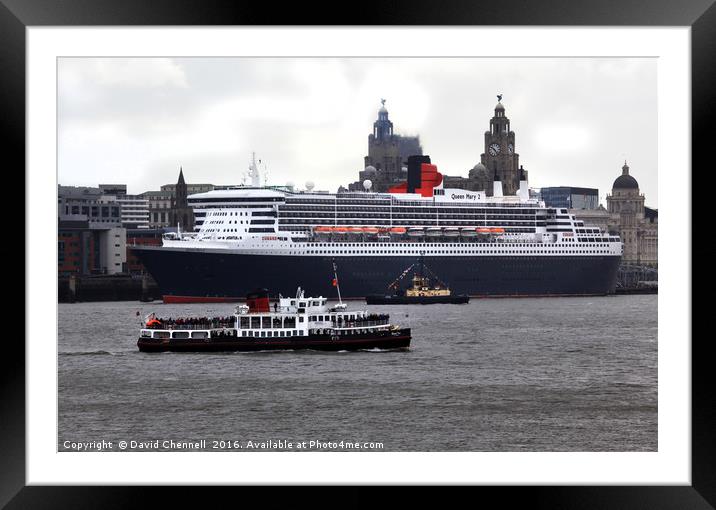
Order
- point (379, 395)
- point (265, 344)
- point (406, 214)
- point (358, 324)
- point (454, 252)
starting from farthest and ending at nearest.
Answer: point (406, 214) → point (454, 252) → point (358, 324) → point (265, 344) → point (379, 395)

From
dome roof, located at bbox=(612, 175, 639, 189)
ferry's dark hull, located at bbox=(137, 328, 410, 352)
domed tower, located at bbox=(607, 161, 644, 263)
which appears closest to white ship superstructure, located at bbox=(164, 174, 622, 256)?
ferry's dark hull, located at bbox=(137, 328, 410, 352)

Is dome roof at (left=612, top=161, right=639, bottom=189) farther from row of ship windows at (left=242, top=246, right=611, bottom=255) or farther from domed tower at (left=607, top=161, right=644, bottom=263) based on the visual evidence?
row of ship windows at (left=242, top=246, right=611, bottom=255)

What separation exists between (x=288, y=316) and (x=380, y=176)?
219 feet

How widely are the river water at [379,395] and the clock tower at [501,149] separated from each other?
62.6m

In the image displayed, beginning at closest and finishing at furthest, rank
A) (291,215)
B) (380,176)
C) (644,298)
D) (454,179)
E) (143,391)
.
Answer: (143,391)
(291,215)
(644,298)
(380,176)
(454,179)

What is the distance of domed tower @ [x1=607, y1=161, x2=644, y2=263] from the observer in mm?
99438

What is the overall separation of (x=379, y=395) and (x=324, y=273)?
35.3 m

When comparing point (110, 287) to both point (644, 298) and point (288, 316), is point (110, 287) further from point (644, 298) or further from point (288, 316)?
point (288, 316)

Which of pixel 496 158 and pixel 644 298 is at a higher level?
pixel 496 158

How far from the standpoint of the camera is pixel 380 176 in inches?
3703

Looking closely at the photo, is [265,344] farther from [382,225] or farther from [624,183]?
[624,183]

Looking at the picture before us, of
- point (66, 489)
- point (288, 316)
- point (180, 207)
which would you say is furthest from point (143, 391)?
point (180, 207)

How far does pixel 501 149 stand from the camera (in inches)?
3863

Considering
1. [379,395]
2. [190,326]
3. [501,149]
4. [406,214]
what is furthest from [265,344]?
[501,149]
